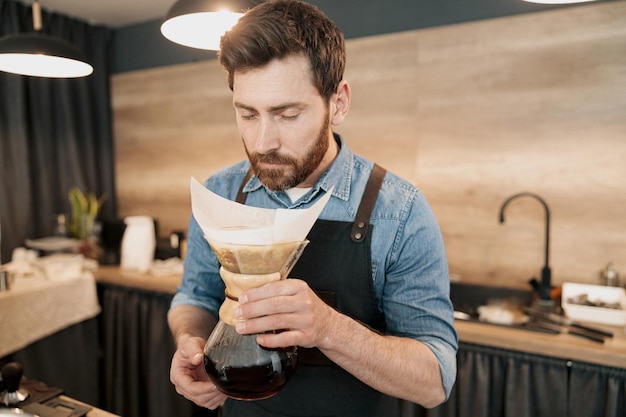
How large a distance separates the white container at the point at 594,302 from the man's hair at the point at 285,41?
1.63 m

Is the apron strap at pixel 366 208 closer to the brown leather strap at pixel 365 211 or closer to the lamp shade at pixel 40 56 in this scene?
the brown leather strap at pixel 365 211

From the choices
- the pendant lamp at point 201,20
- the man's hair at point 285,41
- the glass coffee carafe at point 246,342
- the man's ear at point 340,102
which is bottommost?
the glass coffee carafe at point 246,342

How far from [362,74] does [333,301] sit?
186 cm

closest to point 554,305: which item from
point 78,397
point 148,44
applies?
point 78,397

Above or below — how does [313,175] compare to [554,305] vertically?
above

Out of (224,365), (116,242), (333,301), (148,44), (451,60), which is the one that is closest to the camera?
(224,365)

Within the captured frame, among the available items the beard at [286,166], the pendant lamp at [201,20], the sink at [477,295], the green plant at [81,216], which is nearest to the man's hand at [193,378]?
the beard at [286,166]

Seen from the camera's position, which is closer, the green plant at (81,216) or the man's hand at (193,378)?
the man's hand at (193,378)

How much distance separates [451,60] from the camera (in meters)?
2.53

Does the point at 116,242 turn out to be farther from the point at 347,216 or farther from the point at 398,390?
the point at 398,390

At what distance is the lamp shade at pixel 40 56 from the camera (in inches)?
58.9

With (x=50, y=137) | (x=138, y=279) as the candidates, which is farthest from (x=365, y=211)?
(x=50, y=137)

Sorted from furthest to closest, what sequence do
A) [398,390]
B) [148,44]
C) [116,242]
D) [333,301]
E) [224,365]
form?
1. [148,44]
2. [116,242]
3. [333,301]
4. [398,390]
5. [224,365]

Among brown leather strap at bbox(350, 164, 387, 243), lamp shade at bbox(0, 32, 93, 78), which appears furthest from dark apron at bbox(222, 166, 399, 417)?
lamp shade at bbox(0, 32, 93, 78)
